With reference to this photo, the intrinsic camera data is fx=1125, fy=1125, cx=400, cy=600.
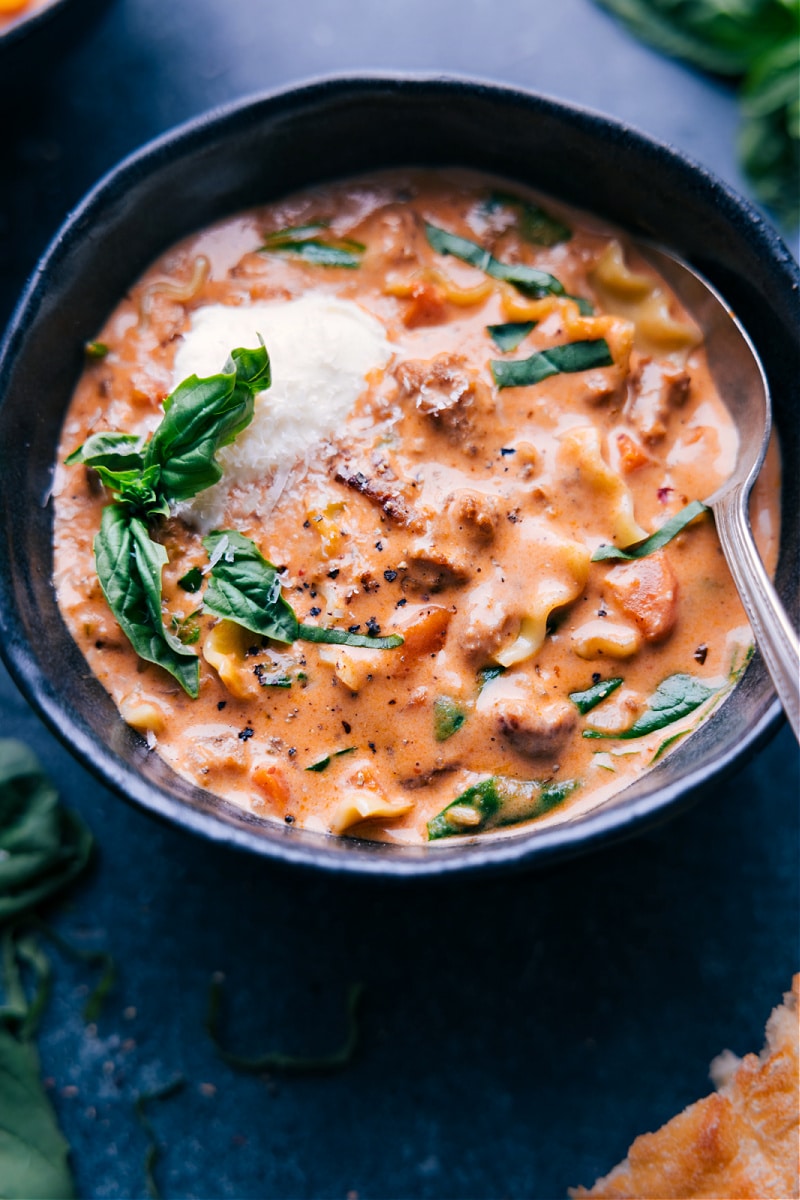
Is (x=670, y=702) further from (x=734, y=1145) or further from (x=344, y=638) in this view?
(x=734, y=1145)

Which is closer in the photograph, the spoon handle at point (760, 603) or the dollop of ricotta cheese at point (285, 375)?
the spoon handle at point (760, 603)

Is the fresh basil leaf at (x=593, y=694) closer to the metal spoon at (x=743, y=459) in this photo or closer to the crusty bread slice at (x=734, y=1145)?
the metal spoon at (x=743, y=459)

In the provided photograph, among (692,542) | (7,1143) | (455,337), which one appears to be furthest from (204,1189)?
(455,337)

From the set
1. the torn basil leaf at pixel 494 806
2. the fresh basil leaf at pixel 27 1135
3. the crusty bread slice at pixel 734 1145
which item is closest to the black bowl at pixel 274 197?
the torn basil leaf at pixel 494 806

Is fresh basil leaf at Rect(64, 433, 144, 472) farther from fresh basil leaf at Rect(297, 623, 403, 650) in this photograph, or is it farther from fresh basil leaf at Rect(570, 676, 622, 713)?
fresh basil leaf at Rect(570, 676, 622, 713)

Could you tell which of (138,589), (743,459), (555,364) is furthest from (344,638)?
(743,459)

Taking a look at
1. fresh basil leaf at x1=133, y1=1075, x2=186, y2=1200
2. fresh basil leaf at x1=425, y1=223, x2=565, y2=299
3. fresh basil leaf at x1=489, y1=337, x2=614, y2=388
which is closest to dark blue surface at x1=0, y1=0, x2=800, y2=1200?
fresh basil leaf at x1=133, y1=1075, x2=186, y2=1200
